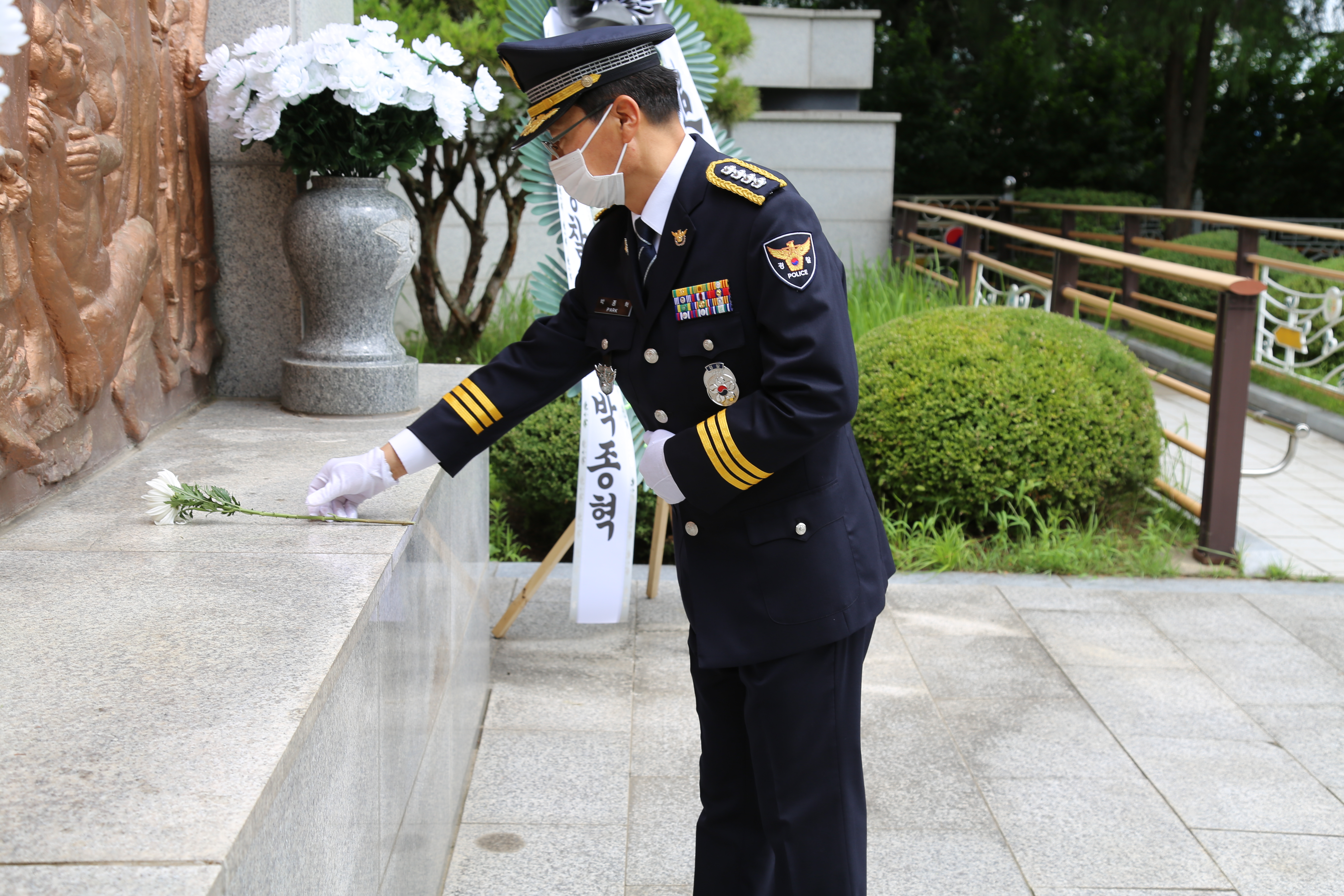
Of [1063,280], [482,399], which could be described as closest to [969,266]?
[1063,280]

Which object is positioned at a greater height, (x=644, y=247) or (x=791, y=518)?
(x=644, y=247)

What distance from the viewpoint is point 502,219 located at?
951 centimetres

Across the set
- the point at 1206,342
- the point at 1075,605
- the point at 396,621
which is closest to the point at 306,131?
the point at 396,621

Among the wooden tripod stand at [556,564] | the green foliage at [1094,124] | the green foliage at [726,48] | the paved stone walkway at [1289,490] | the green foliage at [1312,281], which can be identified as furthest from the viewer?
the green foliage at [1094,124]

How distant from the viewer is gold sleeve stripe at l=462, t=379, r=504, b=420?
2.20 metres

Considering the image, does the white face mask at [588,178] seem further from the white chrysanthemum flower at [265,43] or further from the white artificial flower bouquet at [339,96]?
the white chrysanthemum flower at [265,43]

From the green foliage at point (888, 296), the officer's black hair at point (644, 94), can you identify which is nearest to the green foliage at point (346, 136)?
the officer's black hair at point (644, 94)

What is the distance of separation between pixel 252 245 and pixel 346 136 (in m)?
0.50

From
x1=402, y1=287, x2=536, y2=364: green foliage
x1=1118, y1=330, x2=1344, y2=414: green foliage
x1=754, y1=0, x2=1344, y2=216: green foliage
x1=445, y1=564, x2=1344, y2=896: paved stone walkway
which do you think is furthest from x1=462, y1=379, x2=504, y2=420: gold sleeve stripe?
x1=754, y1=0, x2=1344, y2=216: green foliage

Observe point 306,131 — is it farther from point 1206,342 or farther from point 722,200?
point 1206,342

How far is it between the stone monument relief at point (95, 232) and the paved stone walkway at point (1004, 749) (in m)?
1.25

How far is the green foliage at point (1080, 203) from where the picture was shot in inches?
558

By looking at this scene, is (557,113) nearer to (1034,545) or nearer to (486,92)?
(486,92)

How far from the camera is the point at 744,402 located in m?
1.73
